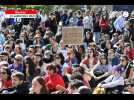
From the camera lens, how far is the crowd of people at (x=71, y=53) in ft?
25.8

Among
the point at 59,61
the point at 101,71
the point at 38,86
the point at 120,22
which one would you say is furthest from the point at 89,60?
the point at 38,86

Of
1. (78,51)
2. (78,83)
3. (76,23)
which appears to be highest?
(76,23)

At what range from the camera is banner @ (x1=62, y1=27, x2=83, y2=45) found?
26.1 ft

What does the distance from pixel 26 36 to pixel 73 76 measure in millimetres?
1138

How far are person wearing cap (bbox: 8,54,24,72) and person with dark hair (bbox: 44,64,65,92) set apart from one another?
502 mm

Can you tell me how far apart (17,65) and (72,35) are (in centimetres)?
115

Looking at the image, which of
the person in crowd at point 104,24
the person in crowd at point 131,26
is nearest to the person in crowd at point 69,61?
the person in crowd at point 104,24

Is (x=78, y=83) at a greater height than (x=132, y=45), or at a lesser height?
lesser

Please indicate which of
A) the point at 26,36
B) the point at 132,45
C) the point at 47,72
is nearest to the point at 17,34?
the point at 26,36

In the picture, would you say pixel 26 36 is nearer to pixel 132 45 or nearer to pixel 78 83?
pixel 78 83

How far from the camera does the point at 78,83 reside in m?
7.89

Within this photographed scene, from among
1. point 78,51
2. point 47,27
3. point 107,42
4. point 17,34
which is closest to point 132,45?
point 107,42

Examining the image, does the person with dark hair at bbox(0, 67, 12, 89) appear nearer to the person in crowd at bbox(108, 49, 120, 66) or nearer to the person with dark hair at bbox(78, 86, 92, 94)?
the person with dark hair at bbox(78, 86, 92, 94)

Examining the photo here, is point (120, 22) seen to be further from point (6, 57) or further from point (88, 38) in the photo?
point (6, 57)
